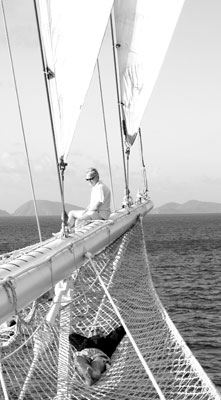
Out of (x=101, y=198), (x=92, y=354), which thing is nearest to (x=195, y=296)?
(x=101, y=198)

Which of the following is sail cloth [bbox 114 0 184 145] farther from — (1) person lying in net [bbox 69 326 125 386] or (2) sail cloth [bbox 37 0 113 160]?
(1) person lying in net [bbox 69 326 125 386]

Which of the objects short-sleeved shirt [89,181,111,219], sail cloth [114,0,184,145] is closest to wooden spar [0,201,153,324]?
short-sleeved shirt [89,181,111,219]

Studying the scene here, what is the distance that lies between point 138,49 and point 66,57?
302 inches

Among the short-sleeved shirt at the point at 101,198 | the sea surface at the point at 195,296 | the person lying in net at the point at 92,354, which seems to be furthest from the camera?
the sea surface at the point at 195,296

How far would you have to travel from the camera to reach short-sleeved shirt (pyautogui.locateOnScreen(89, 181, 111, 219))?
927cm

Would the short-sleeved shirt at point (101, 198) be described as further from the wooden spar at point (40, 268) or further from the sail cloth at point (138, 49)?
the sail cloth at point (138, 49)

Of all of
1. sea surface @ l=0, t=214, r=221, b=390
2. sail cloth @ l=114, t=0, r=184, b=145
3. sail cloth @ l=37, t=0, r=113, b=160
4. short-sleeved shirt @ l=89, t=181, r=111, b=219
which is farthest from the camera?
sea surface @ l=0, t=214, r=221, b=390

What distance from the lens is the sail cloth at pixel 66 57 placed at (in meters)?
6.52

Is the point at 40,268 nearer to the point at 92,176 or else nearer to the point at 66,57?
the point at 66,57

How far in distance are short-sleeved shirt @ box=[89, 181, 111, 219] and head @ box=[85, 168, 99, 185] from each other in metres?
0.08

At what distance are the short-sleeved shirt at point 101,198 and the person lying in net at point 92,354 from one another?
6.98ft

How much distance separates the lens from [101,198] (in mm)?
9312

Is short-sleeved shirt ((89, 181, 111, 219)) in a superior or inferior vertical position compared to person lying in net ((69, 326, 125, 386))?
superior

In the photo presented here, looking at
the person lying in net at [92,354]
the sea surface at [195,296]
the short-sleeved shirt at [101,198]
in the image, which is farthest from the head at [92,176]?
the sea surface at [195,296]
